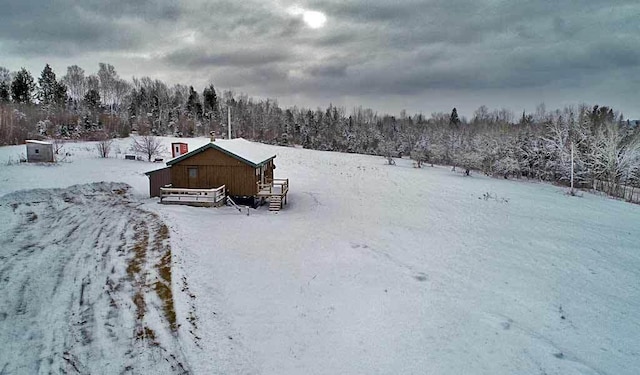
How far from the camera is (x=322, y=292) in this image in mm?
11242

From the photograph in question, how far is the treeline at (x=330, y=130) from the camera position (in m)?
40.7

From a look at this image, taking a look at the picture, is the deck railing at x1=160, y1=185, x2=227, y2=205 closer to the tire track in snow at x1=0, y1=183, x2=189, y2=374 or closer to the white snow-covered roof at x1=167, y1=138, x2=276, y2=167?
the white snow-covered roof at x1=167, y1=138, x2=276, y2=167

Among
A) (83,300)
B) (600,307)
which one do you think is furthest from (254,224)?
(600,307)

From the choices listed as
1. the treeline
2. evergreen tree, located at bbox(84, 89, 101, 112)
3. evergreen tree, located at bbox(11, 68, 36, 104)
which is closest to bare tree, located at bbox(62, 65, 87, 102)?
the treeline

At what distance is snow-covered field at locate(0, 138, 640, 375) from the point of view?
8.02 meters

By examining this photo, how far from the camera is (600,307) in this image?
11.3 metres

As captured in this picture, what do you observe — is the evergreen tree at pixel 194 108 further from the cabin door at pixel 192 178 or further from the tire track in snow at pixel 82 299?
the tire track in snow at pixel 82 299

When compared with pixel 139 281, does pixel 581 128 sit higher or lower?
higher

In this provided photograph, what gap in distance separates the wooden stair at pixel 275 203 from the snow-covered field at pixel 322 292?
1.06m

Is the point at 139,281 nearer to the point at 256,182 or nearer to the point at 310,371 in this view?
the point at 310,371

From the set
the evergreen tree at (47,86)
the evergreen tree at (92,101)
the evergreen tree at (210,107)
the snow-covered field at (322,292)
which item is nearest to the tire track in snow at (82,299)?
the snow-covered field at (322,292)

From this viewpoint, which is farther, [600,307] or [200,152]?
[200,152]

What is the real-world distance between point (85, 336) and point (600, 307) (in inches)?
566

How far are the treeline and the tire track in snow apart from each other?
37.0m
